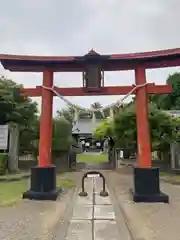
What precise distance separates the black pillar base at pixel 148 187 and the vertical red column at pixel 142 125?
0.29 meters

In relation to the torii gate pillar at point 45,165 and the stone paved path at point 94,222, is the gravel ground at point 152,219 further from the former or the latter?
the torii gate pillar at point 45,165

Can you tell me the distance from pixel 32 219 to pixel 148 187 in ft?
10.9

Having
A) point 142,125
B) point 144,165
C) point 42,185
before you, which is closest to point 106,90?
point 142,125

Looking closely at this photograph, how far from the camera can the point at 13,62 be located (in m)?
7.86

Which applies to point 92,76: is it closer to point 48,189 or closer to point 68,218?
point 48,189

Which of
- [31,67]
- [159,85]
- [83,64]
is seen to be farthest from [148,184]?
[31,67]

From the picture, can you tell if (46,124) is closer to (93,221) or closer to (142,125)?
(142,125)

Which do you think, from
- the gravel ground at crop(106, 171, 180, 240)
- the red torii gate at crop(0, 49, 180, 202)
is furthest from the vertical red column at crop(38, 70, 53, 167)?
the gravel ground at crop(106, 171, 180, 240)

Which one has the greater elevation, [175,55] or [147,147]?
[175,55]

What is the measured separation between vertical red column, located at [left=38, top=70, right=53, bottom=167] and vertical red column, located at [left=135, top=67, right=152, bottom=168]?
2.74 meters

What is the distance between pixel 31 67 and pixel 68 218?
4981 millimetres

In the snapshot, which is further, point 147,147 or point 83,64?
point 83,64

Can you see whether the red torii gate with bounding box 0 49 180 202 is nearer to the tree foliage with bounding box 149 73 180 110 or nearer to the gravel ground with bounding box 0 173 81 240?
the gravel ground with bounding box 0 173 81 240

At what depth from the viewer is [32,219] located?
5172 millimetres
